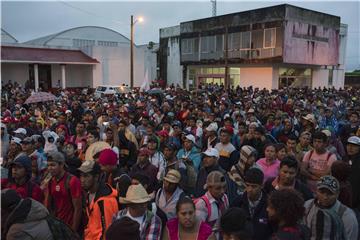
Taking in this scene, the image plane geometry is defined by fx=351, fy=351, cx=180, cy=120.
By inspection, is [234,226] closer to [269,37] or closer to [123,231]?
[123,231]

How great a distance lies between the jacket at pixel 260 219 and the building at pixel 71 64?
28443 mm

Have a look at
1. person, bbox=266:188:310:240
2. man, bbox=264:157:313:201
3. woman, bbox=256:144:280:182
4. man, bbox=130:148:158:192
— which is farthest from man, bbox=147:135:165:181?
person, bbox=266:188:310:240

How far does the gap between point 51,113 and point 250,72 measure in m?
25.6

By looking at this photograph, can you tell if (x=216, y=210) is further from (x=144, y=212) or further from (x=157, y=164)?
(x=157, y=164)

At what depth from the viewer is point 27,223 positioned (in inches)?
109

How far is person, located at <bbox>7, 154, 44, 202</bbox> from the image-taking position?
13.0 ft

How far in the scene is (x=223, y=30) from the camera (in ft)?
115

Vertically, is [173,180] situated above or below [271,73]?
below

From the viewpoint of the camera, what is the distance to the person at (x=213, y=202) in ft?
11.9

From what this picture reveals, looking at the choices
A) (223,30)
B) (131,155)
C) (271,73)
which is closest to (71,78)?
(223,30)

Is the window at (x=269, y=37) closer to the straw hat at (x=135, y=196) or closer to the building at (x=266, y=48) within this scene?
the building at (x=266, y=48)

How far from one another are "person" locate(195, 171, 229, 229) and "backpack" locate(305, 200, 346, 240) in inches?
37.6

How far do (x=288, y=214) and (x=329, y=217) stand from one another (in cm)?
58

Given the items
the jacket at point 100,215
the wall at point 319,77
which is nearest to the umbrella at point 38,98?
the jacket at point 100,215
